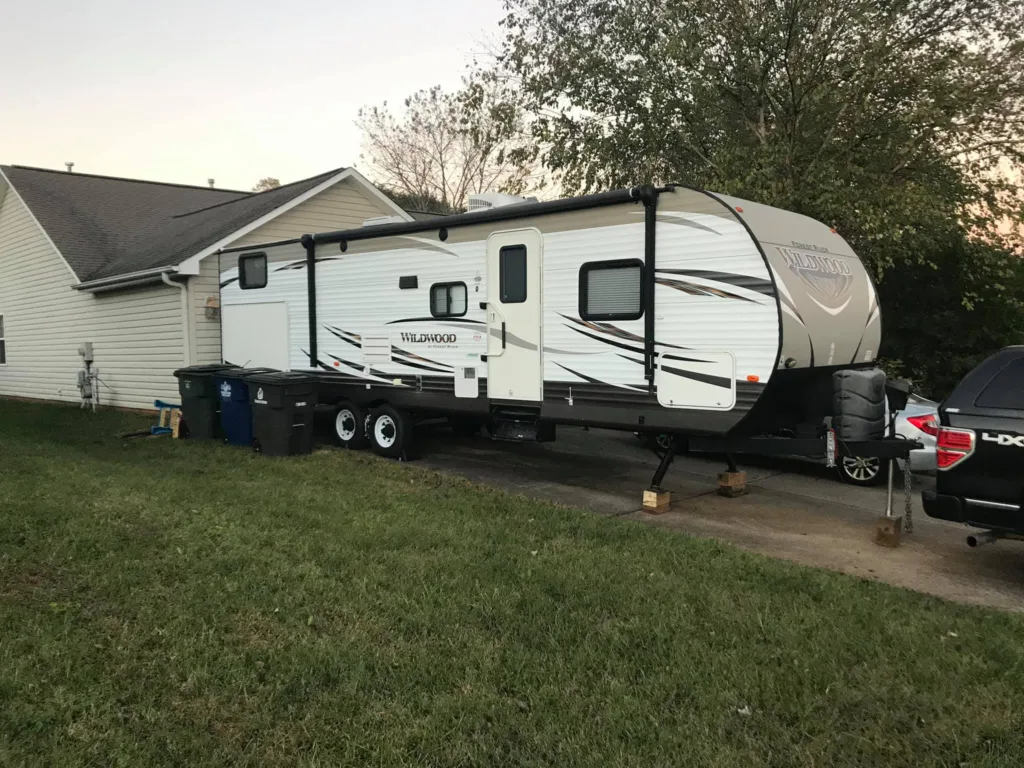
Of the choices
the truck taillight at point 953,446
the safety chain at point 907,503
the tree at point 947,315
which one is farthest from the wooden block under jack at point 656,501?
the tree at point 947,315

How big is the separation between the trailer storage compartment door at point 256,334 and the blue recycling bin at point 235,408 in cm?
47

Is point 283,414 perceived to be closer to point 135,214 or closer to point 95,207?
point 135,214

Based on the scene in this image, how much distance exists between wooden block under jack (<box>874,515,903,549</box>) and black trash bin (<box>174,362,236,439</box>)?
29.4 feet

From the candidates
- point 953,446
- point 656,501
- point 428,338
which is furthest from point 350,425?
point 953,446

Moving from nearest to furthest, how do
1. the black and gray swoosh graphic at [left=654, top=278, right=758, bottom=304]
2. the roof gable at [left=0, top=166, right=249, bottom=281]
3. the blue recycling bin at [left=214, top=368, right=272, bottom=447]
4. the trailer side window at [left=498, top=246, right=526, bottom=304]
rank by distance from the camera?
the black and gray swoosh graphic at [left=654, top=278, right=758, bottom=304], the trailer side window at [left=498, top=246, right=526, bottom=304], the blue recycling bin at [left=214, top=368, right=272, bottom=447], the roof gable at [left=0, top=166, right=249, bottom=281]

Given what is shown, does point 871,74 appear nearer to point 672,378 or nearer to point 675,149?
point 675,149

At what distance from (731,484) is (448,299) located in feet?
12.7

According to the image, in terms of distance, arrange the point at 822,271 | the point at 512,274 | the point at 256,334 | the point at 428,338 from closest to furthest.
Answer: the point at 822,271
the point at 512,274
the point at 428,338
the point at 256,334

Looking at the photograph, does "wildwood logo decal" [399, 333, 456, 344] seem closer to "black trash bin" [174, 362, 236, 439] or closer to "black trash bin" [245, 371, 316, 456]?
"black trash bin" [245, 371, 316, 456]

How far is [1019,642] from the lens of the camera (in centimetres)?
441

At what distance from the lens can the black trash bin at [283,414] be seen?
33.7 feet

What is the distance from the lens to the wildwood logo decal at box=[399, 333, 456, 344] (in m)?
9.48

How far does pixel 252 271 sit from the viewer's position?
12164mm

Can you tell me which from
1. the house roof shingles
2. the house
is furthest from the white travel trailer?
the house roof shingles
